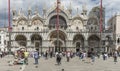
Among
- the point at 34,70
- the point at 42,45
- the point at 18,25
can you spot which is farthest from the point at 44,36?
the point at 34,70

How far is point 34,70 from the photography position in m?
23.9

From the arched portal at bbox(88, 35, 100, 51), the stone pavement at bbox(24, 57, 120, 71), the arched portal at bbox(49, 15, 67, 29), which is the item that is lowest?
the stone pavement at bbox(24, 57, 120, 71)

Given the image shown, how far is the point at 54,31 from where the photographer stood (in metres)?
81.5

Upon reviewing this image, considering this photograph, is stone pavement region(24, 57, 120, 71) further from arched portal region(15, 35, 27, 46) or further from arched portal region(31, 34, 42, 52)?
arched portal region(31, 34, 42, 52)

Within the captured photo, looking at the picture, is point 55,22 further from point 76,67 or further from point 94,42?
point 76,67

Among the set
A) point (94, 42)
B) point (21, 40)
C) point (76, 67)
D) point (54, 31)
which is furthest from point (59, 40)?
point (76, 67)

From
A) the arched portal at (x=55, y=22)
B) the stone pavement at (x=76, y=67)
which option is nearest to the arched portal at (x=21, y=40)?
the arched portal at (x=55, y=22)

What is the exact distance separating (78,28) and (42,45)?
1105cm

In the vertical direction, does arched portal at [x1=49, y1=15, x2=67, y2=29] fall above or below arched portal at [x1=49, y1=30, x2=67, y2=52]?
above

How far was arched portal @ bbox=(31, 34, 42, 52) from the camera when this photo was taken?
82.0 meters

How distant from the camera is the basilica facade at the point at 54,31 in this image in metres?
80.8

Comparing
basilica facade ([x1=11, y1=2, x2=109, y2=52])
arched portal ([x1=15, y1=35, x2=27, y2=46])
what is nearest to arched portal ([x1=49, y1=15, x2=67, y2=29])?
basilica facade ([x1=11, y1=2, x2=109, y2=52])

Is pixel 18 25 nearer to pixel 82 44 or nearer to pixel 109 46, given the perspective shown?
pixel 82 44

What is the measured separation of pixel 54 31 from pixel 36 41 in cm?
561
